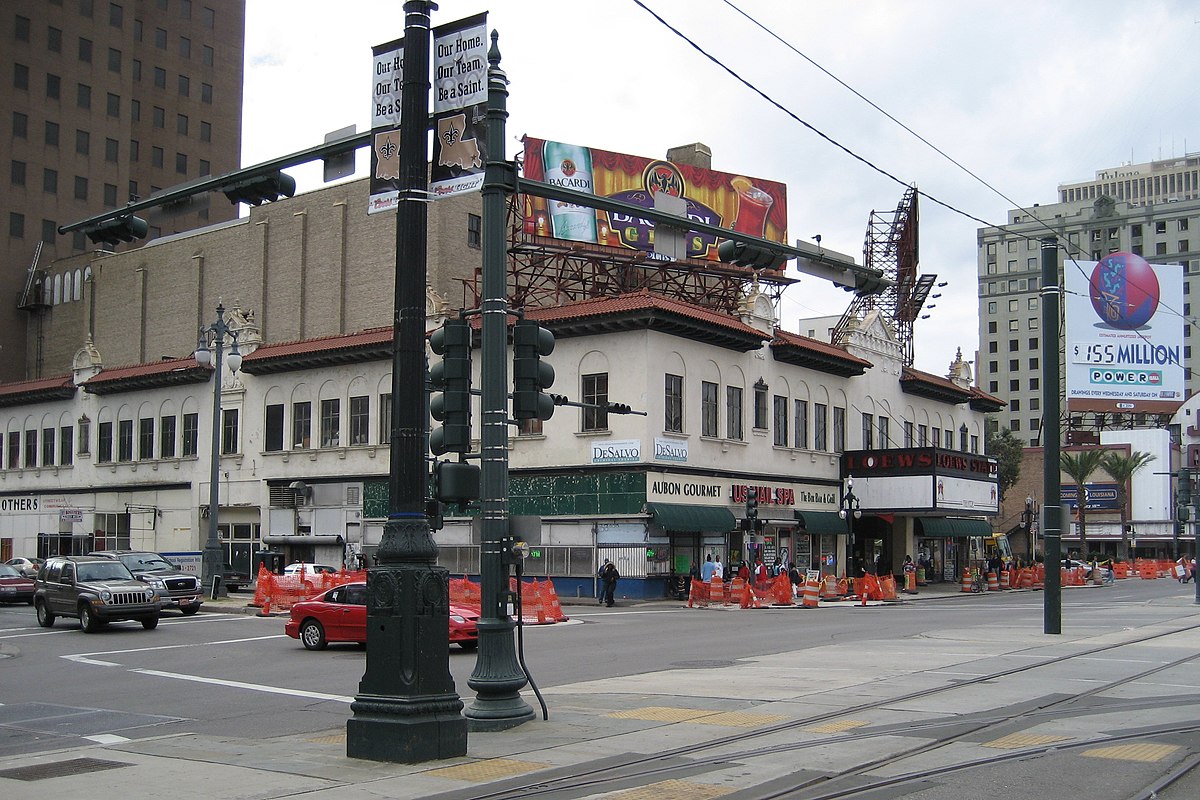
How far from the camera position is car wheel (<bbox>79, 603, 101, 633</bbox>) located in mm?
28330

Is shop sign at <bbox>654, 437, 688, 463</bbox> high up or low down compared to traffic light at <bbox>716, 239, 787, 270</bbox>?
down

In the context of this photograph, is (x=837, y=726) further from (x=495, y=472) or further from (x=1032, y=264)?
(x=1032, y=264)

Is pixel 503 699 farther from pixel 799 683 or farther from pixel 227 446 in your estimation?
pixel 227 446

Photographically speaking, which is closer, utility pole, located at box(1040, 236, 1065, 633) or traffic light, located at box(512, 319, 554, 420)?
traffic light, located at box(512, 319, 554, 420)

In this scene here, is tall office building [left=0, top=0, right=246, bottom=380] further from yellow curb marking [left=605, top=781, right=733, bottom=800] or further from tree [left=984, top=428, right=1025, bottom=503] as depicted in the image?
yellow curb marking [left=605, top=781, right=733, bottom=800]

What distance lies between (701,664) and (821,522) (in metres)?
31.4

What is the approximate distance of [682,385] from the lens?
4422 centimetres

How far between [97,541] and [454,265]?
2226 cm

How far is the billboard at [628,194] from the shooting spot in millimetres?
50250

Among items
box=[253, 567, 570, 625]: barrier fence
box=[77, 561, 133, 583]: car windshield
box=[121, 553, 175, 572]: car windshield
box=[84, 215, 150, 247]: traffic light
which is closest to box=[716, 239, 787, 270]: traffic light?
box=[84, 215, 150, 247]: traffic light

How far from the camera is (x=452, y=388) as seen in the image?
13078 mm

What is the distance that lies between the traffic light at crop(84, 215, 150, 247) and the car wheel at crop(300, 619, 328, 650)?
10.0m

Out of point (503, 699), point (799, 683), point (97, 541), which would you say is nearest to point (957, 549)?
point (97, 541)

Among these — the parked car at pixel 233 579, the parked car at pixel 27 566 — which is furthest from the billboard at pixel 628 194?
the parked car at pixel 27 566
